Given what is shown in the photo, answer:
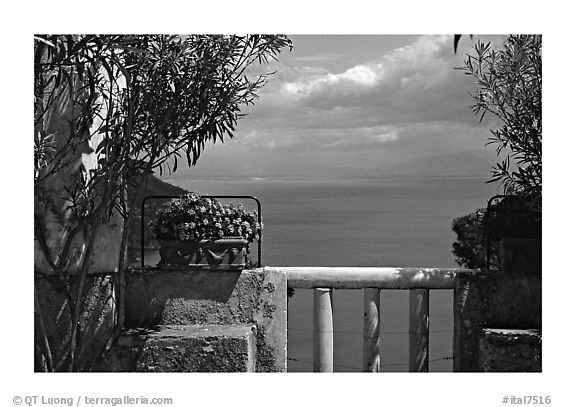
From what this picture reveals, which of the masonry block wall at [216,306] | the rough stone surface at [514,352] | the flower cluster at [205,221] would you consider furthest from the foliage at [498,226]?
the flower cluster at [205,221]

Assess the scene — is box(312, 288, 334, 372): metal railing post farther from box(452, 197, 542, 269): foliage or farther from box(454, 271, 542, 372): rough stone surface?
box(452, 197, 542, 269): foliage

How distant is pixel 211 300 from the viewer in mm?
4699

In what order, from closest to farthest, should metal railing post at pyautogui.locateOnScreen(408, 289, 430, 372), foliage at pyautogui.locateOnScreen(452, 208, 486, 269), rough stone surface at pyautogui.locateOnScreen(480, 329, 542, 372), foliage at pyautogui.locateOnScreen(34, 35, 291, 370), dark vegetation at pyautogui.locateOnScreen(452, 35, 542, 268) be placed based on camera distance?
1. foliage at pyautogui.locateOnScreen(34, 35, 291, 370)
2. rough stone surface at pyautogui.locateOnScreen(480, 329, 542, 372)
3. dark vegetation at pyautogui.locateOnScreen(452, 35, 542, 268)
4. metal railing post at pyautogui.locateOnScreen(408, 289, 430, 372)
5. foliage at pyautogui.locateOnScreen(452, 208, 486, 269)

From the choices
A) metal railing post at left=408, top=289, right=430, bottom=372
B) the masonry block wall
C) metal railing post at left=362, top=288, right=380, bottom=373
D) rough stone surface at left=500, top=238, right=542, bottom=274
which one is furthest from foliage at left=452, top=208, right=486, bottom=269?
the masonry block wall

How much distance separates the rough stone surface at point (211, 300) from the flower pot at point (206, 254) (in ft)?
0.20

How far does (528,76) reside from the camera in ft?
15.0

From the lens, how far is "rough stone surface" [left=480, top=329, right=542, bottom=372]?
4.40 m

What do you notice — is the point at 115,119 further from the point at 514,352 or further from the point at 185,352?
the point at 514,352

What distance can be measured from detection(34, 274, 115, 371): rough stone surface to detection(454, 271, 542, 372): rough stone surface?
2192 mm

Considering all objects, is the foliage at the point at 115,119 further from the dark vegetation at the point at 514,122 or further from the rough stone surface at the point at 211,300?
the dark vegetation at the point at 514,122

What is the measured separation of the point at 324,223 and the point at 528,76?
4.00 m
